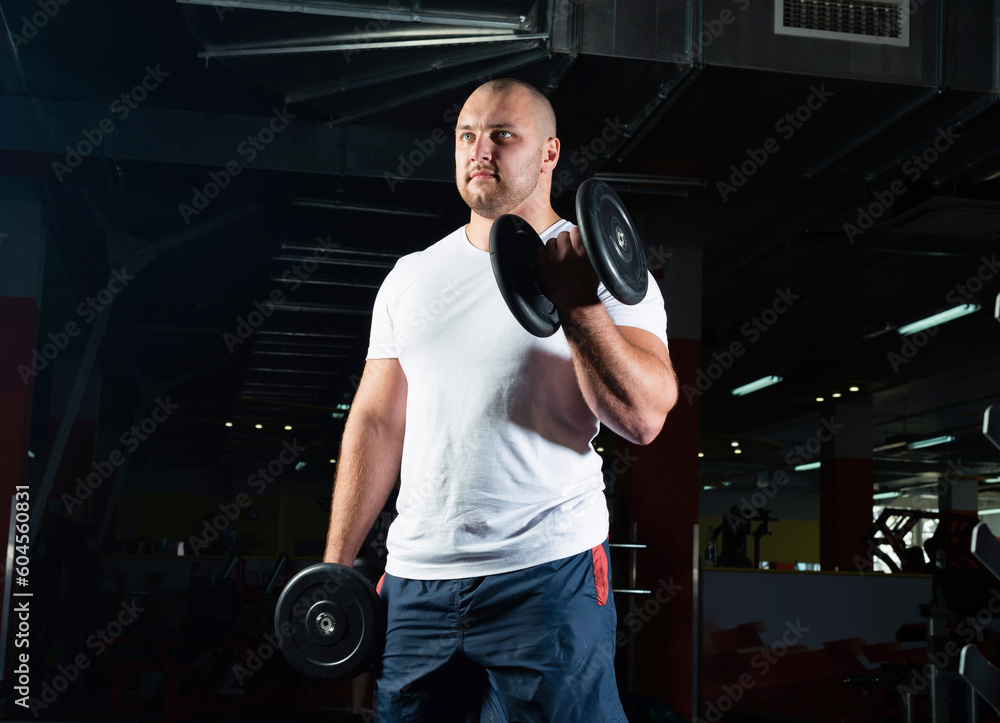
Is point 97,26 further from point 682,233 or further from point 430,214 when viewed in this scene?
point 682,233

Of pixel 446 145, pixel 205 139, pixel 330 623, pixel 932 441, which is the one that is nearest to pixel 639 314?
pixel 330 623

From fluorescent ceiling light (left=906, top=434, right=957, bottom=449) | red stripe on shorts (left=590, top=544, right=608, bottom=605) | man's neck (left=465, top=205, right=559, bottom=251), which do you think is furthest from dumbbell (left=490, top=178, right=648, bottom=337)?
fluorescent ceiling light (left=906, top=434, right=957, bottom=449)

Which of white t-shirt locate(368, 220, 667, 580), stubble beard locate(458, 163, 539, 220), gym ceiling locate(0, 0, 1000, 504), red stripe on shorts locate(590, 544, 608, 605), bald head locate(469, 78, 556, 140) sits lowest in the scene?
red stripe on shorts locate(590, 544, 608, 605)

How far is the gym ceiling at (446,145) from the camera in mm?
3303

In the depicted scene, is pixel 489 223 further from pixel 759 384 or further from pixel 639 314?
pixel 759 384

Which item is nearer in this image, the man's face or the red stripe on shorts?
the red stripe on shorts

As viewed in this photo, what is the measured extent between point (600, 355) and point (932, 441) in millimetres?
14096

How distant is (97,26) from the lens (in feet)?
14.5

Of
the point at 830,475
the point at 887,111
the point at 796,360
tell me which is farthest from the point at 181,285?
the point at 830,475

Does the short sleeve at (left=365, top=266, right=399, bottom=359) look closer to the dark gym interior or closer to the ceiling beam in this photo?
the dark gym interior

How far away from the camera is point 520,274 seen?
1.19 metres

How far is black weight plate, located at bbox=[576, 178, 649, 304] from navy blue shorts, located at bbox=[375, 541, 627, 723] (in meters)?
0.39

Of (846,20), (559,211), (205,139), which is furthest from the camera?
(559,211)

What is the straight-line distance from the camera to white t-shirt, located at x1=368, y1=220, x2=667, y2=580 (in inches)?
50.0
